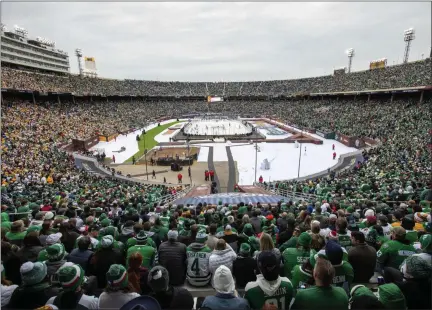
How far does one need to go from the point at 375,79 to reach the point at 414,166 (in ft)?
161

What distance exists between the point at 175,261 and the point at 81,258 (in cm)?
188

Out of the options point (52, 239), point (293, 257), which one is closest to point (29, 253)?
point (52, 239)

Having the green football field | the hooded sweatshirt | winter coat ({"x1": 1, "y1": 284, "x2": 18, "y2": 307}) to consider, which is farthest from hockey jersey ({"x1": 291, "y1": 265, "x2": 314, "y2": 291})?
the green football field

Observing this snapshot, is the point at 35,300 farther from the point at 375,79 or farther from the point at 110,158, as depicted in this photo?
the point at 375,79

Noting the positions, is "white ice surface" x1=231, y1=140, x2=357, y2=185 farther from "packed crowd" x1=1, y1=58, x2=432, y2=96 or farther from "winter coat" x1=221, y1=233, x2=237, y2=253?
"packed crowd" x1=1, y1=58, x2=432, y2=96

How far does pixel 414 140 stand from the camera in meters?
30.0

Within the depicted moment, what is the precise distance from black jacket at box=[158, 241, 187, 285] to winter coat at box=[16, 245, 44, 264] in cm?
268

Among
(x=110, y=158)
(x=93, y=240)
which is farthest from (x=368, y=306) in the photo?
(x=110, y=158)

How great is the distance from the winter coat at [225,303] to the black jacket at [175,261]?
216cm

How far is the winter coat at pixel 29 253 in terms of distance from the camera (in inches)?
221

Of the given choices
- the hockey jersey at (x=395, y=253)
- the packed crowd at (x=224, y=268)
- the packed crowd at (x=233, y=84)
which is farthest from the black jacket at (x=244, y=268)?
the packed crowd at (x=233, y=84)

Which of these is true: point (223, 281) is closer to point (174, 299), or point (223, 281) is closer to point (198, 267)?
point (174, 299)

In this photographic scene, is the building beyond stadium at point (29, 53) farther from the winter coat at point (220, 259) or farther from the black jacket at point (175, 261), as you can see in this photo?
the winter coat at point (220, 259)

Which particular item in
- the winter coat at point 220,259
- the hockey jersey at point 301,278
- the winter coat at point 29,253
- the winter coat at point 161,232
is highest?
the hockey jersey at point 301,278
